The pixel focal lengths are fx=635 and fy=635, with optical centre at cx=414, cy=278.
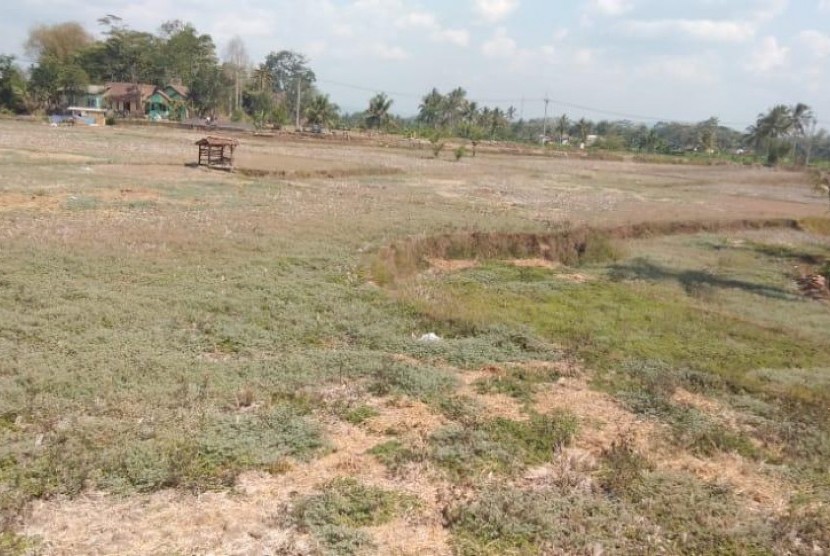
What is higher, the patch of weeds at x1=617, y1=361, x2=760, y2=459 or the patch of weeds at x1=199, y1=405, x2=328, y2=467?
the patch of weeds at x1=617, y1=361, x2=760, y2=459

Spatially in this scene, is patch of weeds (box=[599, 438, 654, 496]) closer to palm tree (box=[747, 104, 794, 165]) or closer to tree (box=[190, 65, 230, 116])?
tree (box=[190, 65, 230, 116])

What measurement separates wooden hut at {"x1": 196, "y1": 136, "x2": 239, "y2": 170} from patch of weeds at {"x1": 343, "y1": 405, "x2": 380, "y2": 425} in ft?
89.7

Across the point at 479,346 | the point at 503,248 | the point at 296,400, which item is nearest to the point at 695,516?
the point at 296,400

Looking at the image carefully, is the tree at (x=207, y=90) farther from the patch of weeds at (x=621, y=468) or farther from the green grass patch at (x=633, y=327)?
the patch of weeds at (x=621, y=468)

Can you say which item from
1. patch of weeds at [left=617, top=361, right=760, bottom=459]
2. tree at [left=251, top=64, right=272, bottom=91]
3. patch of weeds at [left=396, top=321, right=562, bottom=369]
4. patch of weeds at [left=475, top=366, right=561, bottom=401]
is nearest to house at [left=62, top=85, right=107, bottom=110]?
tree at [left=251, top=64, right=272, bottom=91]

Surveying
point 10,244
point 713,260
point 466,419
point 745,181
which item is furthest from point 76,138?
point 745,181

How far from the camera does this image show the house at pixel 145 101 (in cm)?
8425

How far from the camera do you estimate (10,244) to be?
14.1 metres

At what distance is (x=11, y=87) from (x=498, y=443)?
8524cm

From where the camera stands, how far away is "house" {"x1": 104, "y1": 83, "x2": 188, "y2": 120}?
8425cm

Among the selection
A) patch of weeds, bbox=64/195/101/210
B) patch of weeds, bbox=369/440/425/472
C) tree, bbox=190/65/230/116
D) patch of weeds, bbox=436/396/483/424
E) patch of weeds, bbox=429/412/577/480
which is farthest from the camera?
tree, bbox=190/65/230/116

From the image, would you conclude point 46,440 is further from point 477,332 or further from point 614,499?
point 477,332

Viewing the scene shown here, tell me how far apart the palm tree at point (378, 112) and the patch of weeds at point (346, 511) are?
90041mm

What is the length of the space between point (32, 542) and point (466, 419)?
495cm
